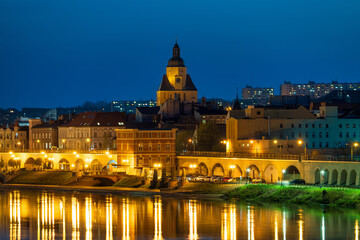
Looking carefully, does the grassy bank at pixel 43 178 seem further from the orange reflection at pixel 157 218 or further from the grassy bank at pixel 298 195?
the grassy bank at pixel 298 195

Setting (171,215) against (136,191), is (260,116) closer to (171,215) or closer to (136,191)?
(136,191)

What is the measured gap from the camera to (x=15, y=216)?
3344 inches

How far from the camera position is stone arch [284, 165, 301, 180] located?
99262mm

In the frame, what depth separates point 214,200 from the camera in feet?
314

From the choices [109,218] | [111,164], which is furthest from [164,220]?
[111,164]

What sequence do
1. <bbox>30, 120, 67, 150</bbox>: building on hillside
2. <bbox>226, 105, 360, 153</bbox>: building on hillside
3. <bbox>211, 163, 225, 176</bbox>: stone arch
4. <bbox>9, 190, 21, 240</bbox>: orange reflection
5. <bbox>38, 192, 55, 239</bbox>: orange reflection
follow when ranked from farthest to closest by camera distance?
<bbox>30, 120, 67, 150</bbox>: building on hillside
<bbox>226, 105, 360, 153</bbox>: building on hillside
<bbox>211, 163, 225, 176</bbox>: stone arch
<bbox>9, 190, 21, 240</bbox>: orange reflection
<bbox>38, 192, 55, 239</bbox>: orange reflection

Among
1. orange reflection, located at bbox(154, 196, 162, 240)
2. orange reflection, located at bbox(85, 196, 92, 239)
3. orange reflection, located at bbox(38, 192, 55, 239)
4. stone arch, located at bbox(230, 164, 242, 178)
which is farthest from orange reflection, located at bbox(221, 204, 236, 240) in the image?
stone arch, located at bbox(230, 164, 242, 178)

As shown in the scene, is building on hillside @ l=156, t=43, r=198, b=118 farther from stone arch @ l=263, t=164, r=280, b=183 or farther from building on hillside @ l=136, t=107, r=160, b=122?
stone arch @ l=263, t=164, r=280, b=183

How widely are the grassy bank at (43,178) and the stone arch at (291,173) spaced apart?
30573mm

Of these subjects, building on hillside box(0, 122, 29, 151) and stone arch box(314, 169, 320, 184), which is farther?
building on hillside box(0, 122, 29, 151)

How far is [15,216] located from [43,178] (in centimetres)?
3763

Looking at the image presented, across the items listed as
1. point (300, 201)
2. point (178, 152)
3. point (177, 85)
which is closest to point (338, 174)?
point (300, 201)

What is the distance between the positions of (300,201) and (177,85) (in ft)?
303

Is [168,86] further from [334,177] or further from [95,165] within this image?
[334,177]
